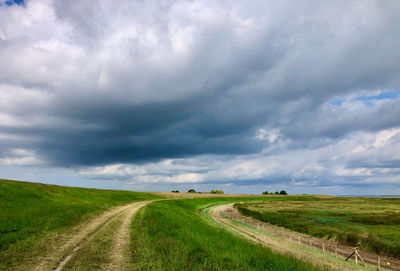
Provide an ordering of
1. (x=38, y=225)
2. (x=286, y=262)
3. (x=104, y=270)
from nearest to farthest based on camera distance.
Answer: (x=104, y=270), (x=286, y=262), (x=38, y=225)

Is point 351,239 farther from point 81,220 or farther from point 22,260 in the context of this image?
point 22,260

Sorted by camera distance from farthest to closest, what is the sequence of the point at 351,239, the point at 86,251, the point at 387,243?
the point at 351,239, the point at 387,243, the point at 86,251

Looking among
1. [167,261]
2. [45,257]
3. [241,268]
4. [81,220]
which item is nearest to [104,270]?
[167,261]

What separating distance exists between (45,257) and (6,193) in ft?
125

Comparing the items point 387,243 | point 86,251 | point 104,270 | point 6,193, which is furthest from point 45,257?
Result: point 387,243

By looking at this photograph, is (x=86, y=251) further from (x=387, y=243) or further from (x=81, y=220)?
(x=387, y=243)

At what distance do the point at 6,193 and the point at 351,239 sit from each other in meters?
56.8

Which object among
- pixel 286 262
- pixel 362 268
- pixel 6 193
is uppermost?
pixel 6 193

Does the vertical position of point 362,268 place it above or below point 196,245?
below

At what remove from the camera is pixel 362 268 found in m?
27.5

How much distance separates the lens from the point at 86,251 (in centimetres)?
1625

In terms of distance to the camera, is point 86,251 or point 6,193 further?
point 6,193

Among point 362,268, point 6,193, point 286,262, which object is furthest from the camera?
point 6,193

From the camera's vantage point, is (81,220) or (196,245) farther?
(81,220)
